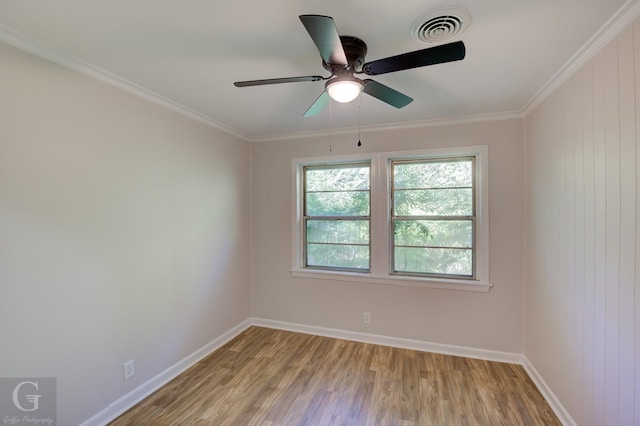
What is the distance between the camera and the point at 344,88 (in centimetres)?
148

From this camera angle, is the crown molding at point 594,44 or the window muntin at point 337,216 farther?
the window muntin at point 337,216

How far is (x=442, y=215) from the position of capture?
300 centimetres

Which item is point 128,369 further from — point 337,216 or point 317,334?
point 337,216

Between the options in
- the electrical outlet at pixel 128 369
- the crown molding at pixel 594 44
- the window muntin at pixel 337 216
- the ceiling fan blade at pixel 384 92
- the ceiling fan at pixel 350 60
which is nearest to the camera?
the ceiling fan at pixel 350 60

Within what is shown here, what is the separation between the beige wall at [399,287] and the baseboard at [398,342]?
0.17 feet

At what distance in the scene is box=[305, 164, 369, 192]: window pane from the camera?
3.31 m

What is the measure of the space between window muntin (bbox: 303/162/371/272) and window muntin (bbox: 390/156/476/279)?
1.13ft

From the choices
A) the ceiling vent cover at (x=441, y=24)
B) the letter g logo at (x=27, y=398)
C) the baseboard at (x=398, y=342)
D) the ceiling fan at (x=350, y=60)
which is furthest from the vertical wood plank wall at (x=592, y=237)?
the letter g logo at (x=27, y=398)

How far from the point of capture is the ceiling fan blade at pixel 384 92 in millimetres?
1633

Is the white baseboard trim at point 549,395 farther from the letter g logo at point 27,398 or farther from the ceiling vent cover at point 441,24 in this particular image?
the letter g logo at point 27,398

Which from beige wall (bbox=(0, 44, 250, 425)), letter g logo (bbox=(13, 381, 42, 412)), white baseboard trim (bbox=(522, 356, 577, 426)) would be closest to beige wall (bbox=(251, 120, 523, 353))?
white baseboard trim (bbox=(522, 356, 577, 426))

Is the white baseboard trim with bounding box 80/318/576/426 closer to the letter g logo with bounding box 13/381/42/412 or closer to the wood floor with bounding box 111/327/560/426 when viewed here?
the wood floor with bounding box 111/327/560/426

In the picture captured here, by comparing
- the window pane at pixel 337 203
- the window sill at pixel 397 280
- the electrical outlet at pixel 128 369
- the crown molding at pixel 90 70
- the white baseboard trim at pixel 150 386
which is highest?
the crown molding at pixel 90 70

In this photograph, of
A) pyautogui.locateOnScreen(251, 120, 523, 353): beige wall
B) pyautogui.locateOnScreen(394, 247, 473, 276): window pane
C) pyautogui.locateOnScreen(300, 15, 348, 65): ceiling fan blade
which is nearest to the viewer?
pyautogui.locateOnScreen(300, 15, 348, 65): ceiling fan blade
